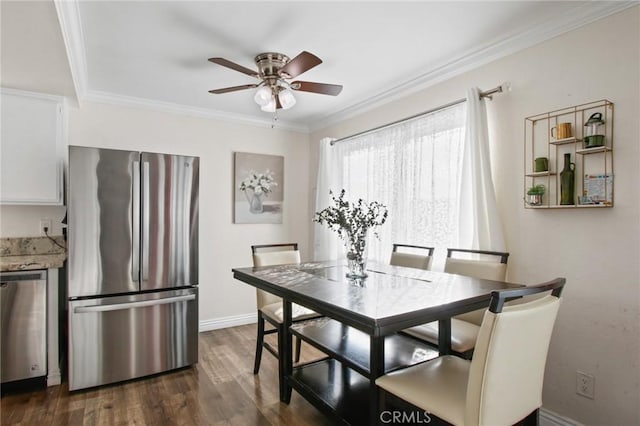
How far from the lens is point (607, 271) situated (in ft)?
6.48

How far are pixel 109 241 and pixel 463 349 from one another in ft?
8.68

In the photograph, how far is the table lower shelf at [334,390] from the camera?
1.96 m

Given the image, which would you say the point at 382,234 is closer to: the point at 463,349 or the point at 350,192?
the point at 350,192

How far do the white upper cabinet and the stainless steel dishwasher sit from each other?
679mm

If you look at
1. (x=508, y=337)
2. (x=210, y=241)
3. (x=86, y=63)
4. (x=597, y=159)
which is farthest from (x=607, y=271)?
(x=86, y=63)

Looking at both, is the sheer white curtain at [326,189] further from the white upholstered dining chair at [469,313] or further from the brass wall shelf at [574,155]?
the brass wall shelf at [574,155]

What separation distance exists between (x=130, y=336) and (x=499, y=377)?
105 inches

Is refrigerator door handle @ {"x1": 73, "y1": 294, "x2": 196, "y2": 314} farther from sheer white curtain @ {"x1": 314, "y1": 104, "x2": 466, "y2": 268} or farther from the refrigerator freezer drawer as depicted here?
sheer white curtain @ {"x1": 314, "y1": 104, "x2": 466, "y2": 268}

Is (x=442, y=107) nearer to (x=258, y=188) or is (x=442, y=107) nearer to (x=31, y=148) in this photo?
(x=258, y=188)

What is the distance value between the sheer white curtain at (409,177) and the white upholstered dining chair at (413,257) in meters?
0.10

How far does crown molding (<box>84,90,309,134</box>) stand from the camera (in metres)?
3.47

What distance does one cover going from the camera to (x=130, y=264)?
2803mm

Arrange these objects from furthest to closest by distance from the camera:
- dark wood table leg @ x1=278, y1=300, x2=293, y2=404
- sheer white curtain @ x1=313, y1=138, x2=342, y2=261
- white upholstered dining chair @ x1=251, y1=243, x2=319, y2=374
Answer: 1. sheer white curtain @ x1=313, y1=138, x2=342, y2=261
2. white upholstered dining chair @ x1=251, y1=243, x2=319, y2=374
3. dark wood table leg @ x1=278, y1=300, x2=293, y2=404

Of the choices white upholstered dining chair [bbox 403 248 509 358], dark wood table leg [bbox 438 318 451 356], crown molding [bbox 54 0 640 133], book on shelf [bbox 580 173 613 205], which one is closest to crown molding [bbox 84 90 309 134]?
crown molding [bbox 54 0 640 133]
